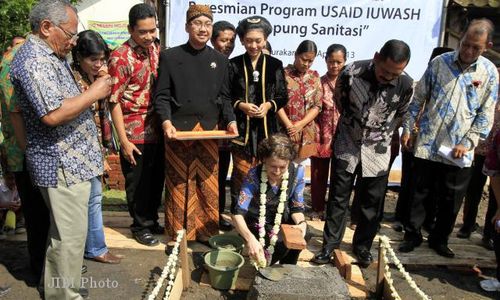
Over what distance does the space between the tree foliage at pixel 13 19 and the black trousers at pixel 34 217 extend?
2.89 m

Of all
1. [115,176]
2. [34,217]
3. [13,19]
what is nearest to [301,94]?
[34,217]

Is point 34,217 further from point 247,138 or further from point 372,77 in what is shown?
point 372,77

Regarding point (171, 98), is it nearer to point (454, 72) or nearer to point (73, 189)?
point (73, 189)

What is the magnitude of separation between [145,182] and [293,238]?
55.9 inches

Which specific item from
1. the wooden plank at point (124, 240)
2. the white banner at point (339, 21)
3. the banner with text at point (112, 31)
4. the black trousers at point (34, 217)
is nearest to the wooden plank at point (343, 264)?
the wooden plank at point (124, 240)

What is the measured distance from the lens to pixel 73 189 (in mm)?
2607

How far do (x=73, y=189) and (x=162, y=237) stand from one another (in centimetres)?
147

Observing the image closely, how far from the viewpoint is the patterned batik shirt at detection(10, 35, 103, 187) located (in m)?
2.38

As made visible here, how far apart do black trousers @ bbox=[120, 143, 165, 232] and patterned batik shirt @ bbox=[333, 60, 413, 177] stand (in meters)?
1.51

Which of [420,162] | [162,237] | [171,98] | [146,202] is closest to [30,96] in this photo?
[171,98]

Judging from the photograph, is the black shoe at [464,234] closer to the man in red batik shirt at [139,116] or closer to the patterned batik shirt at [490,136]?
the patterned batik shirt at [490,136]

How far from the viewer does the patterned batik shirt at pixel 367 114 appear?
11.2 ft

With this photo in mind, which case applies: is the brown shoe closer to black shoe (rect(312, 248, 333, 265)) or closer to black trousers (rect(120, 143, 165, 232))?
black trousers (rect(120, 143, 165, 232))

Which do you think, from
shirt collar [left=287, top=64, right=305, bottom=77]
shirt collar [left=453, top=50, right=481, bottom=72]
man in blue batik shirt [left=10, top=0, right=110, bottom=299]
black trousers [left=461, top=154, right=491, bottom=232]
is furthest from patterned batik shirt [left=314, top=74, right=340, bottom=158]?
man in blue batik shirt [left=10, top=0, right=110, bottom=299]
